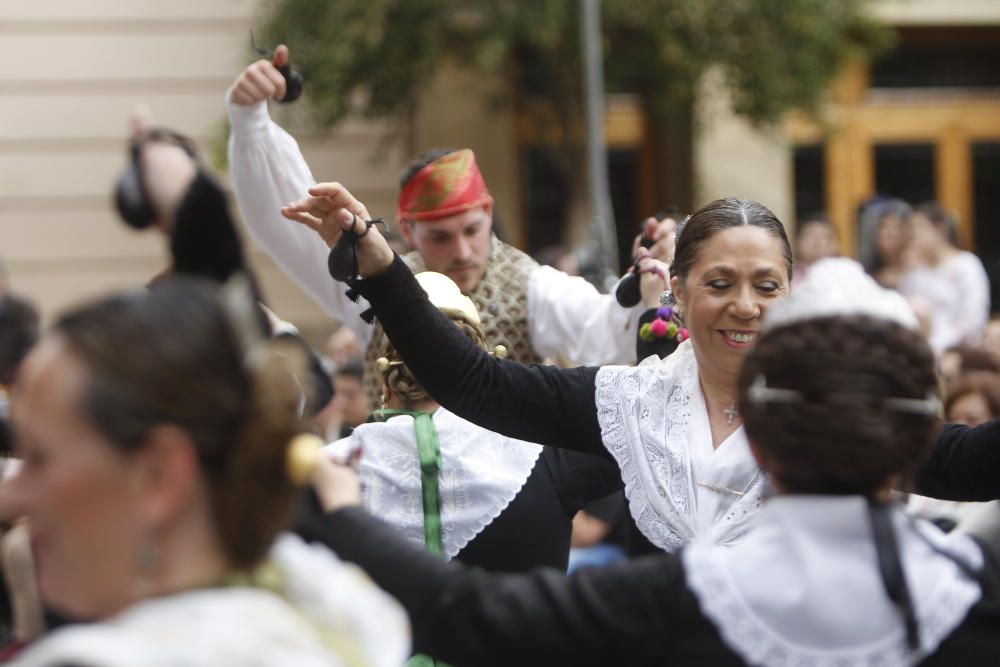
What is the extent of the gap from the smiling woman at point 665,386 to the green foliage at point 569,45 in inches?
313

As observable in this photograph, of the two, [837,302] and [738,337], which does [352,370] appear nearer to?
[738,337]

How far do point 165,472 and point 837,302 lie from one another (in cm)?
92

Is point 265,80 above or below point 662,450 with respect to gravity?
above

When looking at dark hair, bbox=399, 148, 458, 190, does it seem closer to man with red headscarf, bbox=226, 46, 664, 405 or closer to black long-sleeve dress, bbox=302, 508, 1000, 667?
man with red headscarf, bbox=226, 46, 664, 405

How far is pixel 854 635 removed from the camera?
181 cm

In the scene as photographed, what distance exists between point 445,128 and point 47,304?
3829 millimetres

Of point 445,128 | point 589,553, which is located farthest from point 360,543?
point 445,128

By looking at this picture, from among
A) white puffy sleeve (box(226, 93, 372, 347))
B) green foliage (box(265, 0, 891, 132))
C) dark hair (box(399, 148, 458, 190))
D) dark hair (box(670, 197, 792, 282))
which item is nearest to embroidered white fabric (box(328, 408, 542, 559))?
white puffy sleeve (box(226, 93, 372, 347))

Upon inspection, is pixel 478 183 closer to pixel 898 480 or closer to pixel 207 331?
pixel 898 480

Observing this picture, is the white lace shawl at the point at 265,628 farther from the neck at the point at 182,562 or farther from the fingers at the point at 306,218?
the fingers at the point at 306,218

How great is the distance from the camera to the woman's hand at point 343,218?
2664 mm

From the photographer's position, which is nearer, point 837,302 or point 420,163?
point 837,302

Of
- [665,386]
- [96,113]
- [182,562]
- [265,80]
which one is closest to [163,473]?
[182,562]

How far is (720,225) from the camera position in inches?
114
